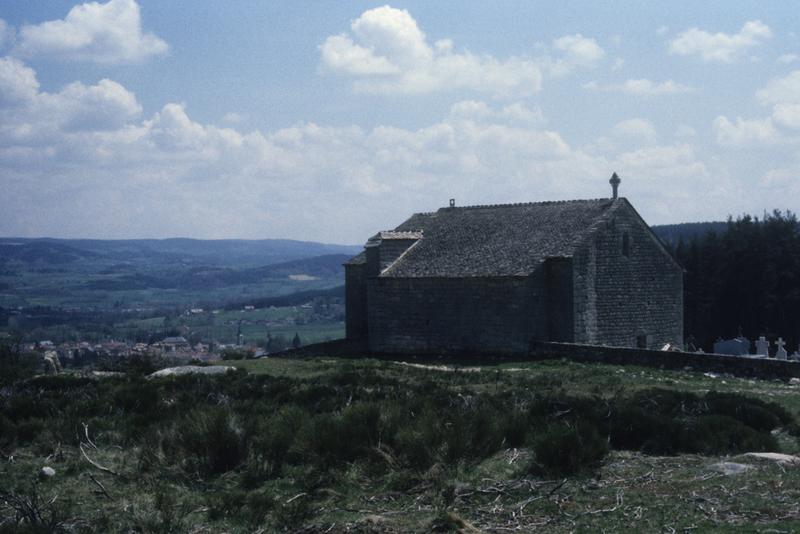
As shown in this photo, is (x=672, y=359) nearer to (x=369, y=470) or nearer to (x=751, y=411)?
(x=751, y=411)

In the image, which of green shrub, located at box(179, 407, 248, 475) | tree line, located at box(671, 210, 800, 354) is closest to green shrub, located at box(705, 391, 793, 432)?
green shrub, located at box(179, 407, 248, 475)

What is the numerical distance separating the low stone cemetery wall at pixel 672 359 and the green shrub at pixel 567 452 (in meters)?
13.3

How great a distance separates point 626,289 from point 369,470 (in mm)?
22770

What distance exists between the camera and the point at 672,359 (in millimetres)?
25547

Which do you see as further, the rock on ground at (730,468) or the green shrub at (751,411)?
the green shrub at (751,411)

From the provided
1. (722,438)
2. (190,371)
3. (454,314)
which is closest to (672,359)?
(454,314)

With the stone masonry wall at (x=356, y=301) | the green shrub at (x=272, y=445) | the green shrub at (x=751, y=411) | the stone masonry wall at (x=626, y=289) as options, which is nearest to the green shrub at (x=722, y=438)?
the green shrub at (x=751, y=411)

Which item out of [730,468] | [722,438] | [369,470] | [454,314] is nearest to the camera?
[730,468]

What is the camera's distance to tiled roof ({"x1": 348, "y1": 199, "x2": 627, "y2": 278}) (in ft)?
104

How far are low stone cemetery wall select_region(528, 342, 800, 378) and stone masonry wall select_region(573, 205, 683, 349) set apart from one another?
1.68 metres

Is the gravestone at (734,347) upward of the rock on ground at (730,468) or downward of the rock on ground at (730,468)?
downward

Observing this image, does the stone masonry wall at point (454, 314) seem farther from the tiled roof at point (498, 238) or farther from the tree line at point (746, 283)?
the tree line at point (746, 283)

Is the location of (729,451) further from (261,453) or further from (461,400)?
(261,453)

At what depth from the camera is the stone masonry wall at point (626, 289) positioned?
31.2m
